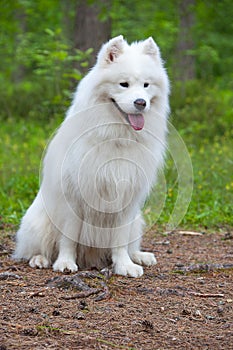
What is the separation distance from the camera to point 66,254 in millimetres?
4742

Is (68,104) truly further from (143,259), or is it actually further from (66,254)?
(66,254)

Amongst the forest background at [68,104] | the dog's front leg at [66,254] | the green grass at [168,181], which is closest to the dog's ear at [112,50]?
the green grass at [168,181]

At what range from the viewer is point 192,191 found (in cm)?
741

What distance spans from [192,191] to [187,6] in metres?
8.53

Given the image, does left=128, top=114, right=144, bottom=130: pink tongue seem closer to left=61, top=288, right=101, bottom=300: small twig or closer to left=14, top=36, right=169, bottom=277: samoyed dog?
left=14, top=36, right=169, bottom=277: samoyed dog

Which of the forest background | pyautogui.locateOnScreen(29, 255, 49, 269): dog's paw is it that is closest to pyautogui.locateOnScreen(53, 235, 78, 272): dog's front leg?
pyautogui.locateOnScreen(29, 255, 49, 269): dog's paw

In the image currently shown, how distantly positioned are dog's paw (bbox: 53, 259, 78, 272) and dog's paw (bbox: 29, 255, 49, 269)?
120 mm

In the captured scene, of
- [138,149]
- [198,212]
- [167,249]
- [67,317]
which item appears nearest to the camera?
[67,317]

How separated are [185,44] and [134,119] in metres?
11.2

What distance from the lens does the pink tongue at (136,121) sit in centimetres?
444

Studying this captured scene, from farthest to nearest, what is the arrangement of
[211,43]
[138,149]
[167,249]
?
[211,43], [167,249], [138,149]

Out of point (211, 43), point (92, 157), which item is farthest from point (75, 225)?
point (211, 43)

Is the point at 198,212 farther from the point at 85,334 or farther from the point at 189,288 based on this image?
the point at 85,334

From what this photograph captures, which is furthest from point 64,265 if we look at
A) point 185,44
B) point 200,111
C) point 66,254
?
point 185,44
